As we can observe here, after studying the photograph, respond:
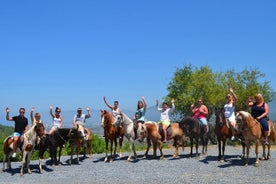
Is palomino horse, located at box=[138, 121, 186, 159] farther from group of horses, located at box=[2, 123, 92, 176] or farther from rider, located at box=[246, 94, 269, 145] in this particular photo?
rider, located at box=[246, 94, 269, 145]

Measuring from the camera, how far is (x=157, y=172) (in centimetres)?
1471

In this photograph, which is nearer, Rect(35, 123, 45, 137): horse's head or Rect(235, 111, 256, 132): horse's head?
Rect(235, 111, 256, 132): horse's head

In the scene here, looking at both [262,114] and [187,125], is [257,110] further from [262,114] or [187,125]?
[187,125]

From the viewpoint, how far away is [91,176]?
14.6 m

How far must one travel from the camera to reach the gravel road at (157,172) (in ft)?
43.1

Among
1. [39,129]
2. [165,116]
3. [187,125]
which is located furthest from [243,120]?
[39,129]

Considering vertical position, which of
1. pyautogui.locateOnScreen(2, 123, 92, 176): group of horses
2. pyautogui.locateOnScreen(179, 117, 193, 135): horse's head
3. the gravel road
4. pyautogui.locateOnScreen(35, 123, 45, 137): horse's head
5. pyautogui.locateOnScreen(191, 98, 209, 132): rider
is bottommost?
the gravel road

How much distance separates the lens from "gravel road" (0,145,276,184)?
43.1 feet

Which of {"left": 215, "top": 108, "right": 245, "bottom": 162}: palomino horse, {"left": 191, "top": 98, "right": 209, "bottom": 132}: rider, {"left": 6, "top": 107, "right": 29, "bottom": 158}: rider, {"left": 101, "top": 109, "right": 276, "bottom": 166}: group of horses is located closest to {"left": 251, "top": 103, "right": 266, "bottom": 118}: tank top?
{"left": 101, "top": 109, "right": 276, "bottom": 166}: group of horses

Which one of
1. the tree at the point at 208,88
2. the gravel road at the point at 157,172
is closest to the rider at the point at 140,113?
the gravel road at the point at 157,172

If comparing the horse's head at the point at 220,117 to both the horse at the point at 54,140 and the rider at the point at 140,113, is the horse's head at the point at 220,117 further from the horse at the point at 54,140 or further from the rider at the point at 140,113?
the horse at the point at 54,140

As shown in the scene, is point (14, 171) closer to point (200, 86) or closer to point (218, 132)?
point (218, 132)

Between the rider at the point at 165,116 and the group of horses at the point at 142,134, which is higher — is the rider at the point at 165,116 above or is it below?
above

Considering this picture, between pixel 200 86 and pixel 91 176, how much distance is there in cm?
3376
